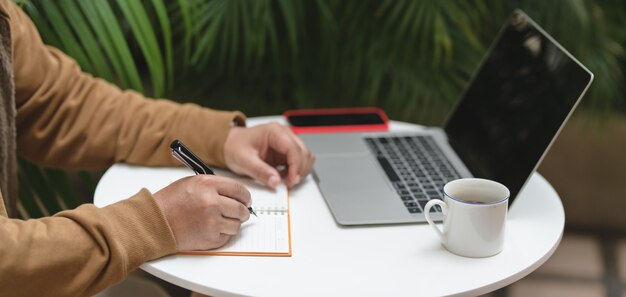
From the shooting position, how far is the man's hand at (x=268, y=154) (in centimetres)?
98

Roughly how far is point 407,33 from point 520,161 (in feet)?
2.48

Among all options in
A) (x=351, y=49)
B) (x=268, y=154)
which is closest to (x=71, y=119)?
(x=268, y=154)

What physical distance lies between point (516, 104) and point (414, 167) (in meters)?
0.17

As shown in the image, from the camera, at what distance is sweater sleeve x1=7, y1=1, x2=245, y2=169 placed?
104cm

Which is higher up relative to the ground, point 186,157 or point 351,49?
point 186,157

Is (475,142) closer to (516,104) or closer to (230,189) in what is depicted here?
(516,104)

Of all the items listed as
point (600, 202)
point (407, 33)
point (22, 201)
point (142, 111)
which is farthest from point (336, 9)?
point (600, 202)

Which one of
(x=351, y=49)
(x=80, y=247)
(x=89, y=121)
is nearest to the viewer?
(x=80, y=247)

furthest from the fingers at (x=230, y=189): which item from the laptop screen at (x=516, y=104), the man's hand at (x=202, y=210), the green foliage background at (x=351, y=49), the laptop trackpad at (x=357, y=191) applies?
the green foliage background at (x=351, y=49)

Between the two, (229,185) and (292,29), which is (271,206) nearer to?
(229,185)

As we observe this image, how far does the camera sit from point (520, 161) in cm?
96

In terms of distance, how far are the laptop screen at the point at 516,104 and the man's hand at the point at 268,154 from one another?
0.86 feet

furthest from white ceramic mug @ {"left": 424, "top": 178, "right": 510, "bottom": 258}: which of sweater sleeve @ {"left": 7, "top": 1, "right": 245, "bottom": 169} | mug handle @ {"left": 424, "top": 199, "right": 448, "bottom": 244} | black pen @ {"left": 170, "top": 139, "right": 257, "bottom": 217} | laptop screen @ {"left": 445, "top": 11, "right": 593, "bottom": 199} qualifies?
sweater sleeve @ {"left": 7, "top": 1, "right": 245, "bottom": 169}

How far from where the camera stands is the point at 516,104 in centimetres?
104
